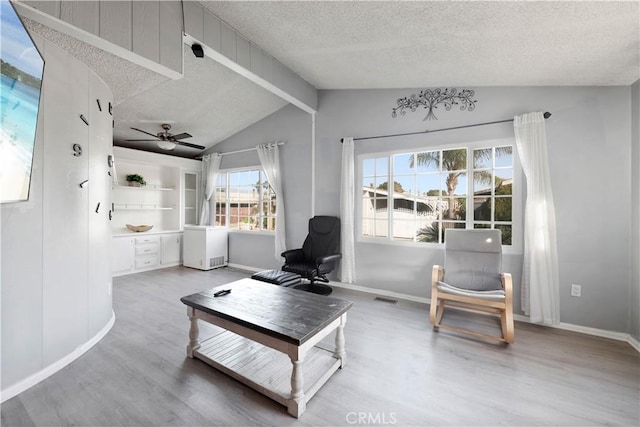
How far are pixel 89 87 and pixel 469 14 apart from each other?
3.05 meters

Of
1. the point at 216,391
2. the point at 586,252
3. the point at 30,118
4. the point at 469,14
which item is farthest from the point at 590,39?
the point at 30,118

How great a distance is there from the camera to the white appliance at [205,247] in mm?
4992

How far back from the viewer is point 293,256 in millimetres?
3836

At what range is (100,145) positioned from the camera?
245 centimetres

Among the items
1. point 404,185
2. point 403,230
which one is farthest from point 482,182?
point 403,230

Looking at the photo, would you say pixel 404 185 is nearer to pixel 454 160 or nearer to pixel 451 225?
pixel 454 160

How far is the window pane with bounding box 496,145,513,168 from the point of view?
9.78 feet

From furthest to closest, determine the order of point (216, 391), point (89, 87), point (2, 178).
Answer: point (89, 87)
point (216, 391)
point (2, 178)

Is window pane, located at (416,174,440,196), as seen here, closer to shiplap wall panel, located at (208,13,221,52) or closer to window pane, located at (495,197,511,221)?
window pane, located at (495,197,511,221)

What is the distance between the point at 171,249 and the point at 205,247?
88 centimetres

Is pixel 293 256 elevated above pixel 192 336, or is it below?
above

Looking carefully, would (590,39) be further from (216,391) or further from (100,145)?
(100,145)

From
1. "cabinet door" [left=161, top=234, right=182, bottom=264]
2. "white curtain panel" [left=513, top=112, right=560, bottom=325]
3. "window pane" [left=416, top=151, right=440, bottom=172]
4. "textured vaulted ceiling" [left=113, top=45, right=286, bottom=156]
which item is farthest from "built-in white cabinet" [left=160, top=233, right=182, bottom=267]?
"white curtain panel" [left=513, top=112, right=560, bottom=325]

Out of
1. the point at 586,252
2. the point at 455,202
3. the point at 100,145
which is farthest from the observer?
the point at 455,202
